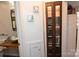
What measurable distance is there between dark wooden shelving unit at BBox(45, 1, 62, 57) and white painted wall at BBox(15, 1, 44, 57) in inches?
2.3

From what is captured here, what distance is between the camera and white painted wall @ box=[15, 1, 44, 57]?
3.14 feet

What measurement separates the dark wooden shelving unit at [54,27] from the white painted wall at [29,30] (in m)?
0.06

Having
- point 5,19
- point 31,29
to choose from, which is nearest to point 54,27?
point 31,29

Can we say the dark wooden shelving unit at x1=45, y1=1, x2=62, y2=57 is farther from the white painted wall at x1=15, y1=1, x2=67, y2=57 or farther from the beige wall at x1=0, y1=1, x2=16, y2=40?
the beige wall at x1=0, y1=1, x2=16, y2=40

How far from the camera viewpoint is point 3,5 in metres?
0.98

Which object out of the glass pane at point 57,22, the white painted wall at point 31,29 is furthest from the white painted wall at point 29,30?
the glass pane at point 57,22

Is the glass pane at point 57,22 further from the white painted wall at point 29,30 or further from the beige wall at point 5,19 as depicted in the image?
the beige wall at point 5,19

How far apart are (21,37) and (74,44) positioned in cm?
46

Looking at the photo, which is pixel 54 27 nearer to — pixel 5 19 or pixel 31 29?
pixel 31 29

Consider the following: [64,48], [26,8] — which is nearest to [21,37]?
[26,8]

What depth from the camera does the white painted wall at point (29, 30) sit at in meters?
0.96

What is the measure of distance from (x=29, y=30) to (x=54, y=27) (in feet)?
0.71

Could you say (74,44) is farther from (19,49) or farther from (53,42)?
(19,49)

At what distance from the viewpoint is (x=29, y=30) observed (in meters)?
0.98
